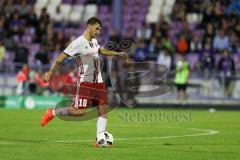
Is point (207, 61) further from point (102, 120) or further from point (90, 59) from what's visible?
point (102, 120)

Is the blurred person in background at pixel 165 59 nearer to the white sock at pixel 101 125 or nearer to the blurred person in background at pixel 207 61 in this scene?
the blurred person in background at pixel 207 61

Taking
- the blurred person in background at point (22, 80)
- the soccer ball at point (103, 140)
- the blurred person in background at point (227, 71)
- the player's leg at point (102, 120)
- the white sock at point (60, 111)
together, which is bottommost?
the blurred person in background at point (22, 80)

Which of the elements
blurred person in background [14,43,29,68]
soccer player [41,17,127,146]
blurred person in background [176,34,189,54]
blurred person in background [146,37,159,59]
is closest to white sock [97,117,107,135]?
soccer player [41,17,127,146]

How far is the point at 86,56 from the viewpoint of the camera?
539 inches

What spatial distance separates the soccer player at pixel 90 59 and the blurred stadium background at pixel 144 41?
16.0 meters

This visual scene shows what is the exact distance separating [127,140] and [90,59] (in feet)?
6.82

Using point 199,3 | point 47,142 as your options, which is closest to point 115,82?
point 199,3

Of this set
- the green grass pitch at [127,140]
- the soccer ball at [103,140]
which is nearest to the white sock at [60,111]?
the green grass pitch at [127,140]

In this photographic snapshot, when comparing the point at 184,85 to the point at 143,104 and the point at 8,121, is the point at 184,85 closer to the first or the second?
the point at 143,104

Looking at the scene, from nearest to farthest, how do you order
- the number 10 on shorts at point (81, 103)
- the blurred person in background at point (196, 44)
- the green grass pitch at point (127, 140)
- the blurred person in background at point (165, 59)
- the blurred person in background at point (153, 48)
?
the green grass pitch at point (127, 140)
the number 10 on shorts at point (81, 103)
the blurred person in background at point (165, 59)
the blurred person in background at point (196, 44)
the blurred person in background at point (153, 48)

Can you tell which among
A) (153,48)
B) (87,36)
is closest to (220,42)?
(153,48)

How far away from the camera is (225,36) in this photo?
102 ft

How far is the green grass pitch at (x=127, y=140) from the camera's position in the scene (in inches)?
464

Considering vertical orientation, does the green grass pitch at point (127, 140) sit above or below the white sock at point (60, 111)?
below
